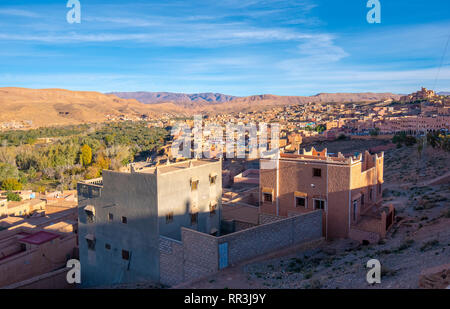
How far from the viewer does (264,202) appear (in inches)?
670

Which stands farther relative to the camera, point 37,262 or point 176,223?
point 37,262

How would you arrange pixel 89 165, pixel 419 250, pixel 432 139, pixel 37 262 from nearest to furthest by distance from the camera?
pixel 419 250 → pixel 37 262 → pixel 432 139 → pixel 89 165

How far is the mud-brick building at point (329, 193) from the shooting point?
48.8 feet

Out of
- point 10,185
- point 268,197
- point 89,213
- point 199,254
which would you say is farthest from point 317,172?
point 10,185

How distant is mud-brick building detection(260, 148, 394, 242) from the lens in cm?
1488

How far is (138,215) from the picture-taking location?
1382 cm

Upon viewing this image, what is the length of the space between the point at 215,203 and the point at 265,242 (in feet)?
13.8

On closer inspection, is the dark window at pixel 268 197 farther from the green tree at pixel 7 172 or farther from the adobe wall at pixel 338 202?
the green tree at pixel 7 172

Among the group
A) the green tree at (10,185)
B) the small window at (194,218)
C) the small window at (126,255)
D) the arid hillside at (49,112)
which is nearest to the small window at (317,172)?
the small window at (194,218)

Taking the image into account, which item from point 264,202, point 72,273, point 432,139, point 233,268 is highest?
point 432,139

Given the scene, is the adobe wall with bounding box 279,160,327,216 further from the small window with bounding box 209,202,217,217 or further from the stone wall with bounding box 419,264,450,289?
the stone wall with bounding box 419,264,450,289
